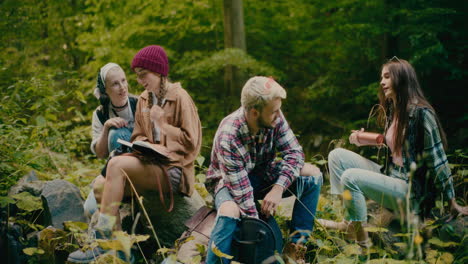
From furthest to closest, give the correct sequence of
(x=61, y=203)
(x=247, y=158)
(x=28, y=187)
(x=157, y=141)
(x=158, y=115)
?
(x=28, y=187), (x=61, y=203), (x=157, y=141), (x=158, y=115), (x=247, y=158)

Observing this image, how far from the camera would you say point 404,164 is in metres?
2.81

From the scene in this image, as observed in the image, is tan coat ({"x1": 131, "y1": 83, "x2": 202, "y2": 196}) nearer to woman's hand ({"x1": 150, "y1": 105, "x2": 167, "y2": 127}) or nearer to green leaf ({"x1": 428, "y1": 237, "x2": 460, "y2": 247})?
woman's hand ({"x1": 150, "y1": 105, "x2": 167, "y2": 127})

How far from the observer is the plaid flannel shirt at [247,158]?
2.56 meters

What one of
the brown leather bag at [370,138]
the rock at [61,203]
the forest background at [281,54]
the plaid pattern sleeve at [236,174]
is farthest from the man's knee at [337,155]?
the forest background at [281,54]

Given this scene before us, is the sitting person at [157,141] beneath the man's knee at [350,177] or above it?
above

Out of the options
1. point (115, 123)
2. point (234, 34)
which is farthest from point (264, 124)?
point (234, 34)

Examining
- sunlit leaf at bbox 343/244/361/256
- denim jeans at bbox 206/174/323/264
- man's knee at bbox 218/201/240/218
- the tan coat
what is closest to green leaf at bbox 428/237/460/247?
sunlit leaf at bbox 343/244/361/256

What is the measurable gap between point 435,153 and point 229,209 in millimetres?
1420

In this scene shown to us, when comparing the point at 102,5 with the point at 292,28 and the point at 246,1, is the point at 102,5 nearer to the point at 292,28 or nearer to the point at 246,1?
the point at 246,1

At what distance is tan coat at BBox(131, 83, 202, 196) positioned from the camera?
2.95m

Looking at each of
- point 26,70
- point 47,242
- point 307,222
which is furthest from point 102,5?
point 307,222

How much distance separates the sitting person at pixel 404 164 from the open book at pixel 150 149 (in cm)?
122

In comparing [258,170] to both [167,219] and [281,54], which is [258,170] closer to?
[167,219]

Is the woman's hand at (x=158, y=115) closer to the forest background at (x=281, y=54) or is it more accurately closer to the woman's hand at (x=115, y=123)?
the woman's hand at (x=115, y=123)
